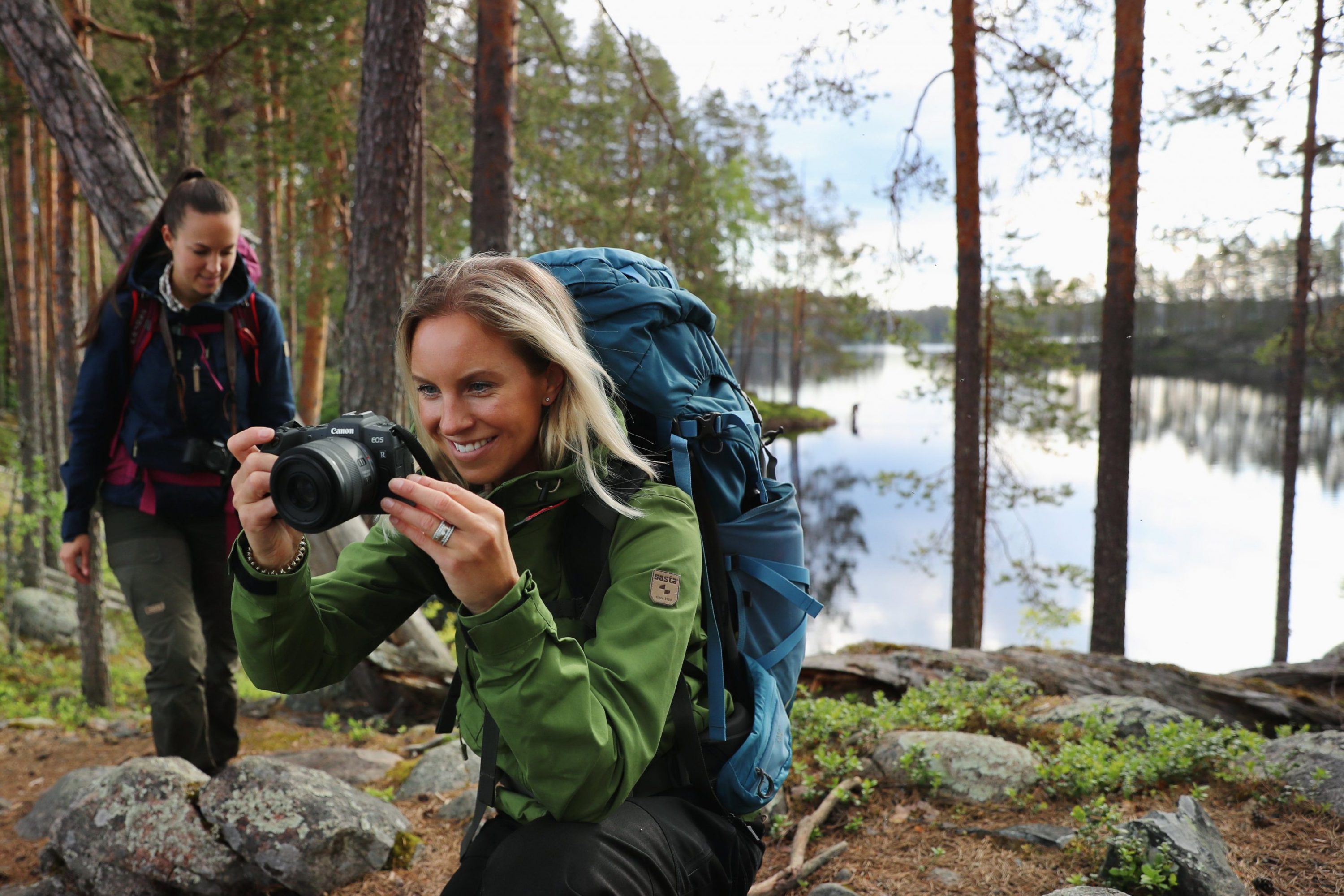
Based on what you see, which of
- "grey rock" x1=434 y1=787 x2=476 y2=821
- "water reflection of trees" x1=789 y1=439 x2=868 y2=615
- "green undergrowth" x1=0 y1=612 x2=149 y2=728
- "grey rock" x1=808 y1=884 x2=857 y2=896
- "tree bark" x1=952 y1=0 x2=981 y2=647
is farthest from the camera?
"water reflection of trees" x1=789 y1=439 x2=868 y2=615

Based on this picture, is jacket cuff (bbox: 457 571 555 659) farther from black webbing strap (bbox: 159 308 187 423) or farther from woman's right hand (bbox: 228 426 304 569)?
black webbing strap (bbox: 159 308 187 423)

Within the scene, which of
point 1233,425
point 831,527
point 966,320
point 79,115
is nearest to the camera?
point 79,115

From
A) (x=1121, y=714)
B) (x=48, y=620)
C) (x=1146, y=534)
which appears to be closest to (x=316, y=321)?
(x=48, y=620)

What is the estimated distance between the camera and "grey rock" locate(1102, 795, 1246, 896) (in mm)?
2225

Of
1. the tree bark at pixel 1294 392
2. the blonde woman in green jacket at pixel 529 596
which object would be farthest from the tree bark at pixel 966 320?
the blonde woman in green jacket at pixel 529 596

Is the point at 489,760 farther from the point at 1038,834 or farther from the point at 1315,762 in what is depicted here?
the point at 1315,762

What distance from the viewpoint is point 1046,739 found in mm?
3684

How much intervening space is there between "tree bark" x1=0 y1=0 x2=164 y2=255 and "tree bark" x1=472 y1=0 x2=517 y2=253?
213 centimetres

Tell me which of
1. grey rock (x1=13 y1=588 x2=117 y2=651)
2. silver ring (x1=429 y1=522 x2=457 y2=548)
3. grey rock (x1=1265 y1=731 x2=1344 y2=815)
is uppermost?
silver ring (x1=429 y1=522 x2=457 y2=548)

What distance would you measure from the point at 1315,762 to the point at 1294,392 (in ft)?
33.3

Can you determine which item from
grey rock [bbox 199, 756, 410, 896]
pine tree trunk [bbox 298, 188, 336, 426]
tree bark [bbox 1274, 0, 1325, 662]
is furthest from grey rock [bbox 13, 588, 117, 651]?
tree bark [bbox 1274, 0, 1325, 662]

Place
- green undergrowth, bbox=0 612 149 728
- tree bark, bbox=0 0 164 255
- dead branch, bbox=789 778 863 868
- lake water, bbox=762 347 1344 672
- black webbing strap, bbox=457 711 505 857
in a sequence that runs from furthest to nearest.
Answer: lake water, bbox=762 347 1344 672, green undergrowth, bbox=0 612 149 728, tree bark, bbox=0 0 164 255, dead branch, bbox=789 778 863 868, black webbing strap, bbox=457 711 505 857

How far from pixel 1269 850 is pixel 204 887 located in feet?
10.8

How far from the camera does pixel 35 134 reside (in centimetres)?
948
